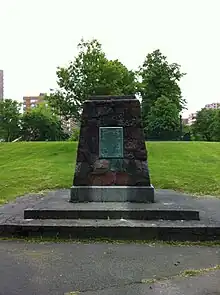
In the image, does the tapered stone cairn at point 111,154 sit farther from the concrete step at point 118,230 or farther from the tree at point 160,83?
the tree at point 160,83

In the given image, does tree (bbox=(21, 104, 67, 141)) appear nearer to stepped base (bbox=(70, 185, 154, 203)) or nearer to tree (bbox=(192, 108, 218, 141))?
tree (bbox=(192, 108, 218, 141))

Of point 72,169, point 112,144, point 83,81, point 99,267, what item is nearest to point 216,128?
point 83,81

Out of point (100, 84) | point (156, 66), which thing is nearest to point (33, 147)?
point (100, 84)

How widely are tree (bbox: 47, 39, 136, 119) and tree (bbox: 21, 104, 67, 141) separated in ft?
86.6

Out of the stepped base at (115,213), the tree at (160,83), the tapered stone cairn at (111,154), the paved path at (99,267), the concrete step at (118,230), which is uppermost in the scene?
the tree at (160,83)

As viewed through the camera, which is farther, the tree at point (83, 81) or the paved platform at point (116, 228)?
the tree at point (83, 81)

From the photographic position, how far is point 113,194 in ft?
24.8

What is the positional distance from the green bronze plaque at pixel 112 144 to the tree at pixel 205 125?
4042 centimetres

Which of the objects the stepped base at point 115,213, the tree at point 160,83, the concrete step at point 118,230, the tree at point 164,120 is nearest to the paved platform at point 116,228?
the concrete step at point 118,230

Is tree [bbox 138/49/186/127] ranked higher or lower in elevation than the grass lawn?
higher

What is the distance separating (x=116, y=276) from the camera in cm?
414

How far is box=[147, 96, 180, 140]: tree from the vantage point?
3997 centimetres

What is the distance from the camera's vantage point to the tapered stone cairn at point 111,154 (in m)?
7.59

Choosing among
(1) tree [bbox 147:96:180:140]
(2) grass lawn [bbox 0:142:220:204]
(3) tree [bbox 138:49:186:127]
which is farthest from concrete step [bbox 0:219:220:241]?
(3) tree [bbox 138:49:186:127]
